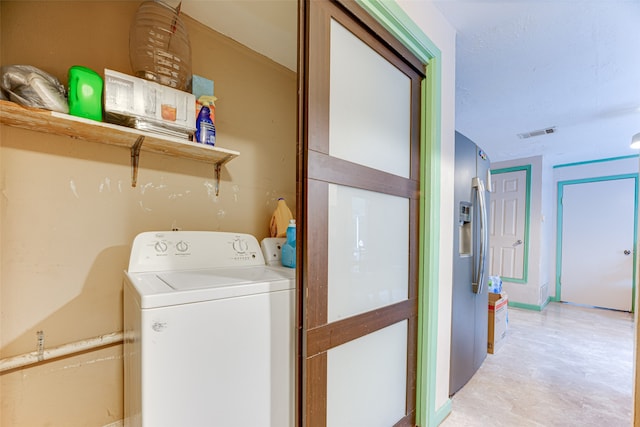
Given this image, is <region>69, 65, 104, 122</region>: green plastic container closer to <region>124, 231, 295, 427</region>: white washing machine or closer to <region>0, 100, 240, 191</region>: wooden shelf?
<region>0, 100, 240, 191</region>: wooden shelf

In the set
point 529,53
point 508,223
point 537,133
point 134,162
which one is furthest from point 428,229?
point 508,223

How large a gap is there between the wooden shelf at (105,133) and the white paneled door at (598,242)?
5517mm

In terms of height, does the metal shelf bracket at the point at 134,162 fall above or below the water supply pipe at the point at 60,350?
above

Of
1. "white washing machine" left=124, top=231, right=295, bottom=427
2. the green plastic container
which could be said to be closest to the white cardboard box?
the green plastic container

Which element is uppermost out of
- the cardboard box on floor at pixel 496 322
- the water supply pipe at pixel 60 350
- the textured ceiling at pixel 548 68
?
the textured ceiling at pixel 548 68

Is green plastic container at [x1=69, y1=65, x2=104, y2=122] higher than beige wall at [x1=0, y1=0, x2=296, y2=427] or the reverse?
higher

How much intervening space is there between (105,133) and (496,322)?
10.9ft

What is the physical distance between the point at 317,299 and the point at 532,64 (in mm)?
2306

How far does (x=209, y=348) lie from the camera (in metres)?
0.86

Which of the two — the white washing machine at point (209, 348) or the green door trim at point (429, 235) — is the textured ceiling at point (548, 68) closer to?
the green door trim at point (429, 235)

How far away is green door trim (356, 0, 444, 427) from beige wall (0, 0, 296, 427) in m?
1.30

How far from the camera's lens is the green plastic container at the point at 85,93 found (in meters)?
1.10

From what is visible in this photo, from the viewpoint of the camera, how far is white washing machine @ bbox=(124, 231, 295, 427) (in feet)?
2.56

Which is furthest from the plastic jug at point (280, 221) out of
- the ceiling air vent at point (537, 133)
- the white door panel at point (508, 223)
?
the white door panel at point (508, 223)
